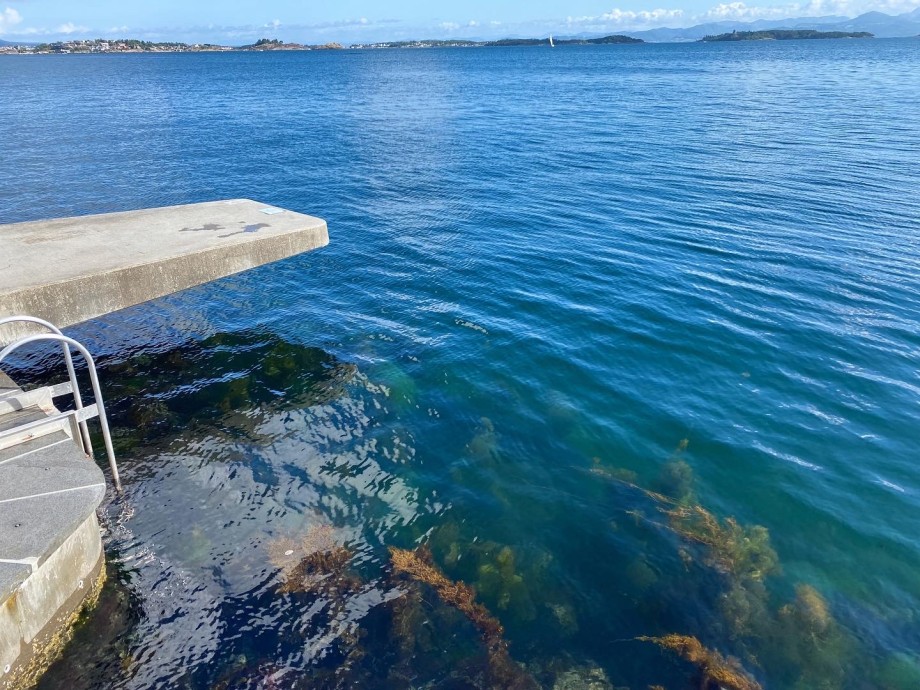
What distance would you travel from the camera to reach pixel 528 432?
1306cm

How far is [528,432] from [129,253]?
8821 millimetres

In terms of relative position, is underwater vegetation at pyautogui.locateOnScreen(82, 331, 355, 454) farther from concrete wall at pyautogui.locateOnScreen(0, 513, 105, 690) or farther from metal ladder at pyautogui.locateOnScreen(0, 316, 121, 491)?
concrete wall at pyautogui.locateOnScreen(0, 513, 105, 690)

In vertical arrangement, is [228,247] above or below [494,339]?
above

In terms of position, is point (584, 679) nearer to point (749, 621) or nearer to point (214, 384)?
point (749, 621)

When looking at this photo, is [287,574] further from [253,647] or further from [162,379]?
[162,379]

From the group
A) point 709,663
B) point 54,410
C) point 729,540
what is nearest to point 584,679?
point 709,663

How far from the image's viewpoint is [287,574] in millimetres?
9477

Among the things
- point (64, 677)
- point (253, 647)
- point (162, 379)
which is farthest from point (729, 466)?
point (162, 379)

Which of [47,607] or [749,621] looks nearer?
[47,607]

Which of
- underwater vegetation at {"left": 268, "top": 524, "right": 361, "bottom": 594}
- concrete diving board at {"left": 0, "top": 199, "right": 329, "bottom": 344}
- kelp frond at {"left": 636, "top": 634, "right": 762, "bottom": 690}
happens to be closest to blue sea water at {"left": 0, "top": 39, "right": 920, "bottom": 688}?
underwater vegetation at {"left": 268, "top": 524, "right": 361, "bottom": 594}

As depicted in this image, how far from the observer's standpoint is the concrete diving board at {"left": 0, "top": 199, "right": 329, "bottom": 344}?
36.7 feet

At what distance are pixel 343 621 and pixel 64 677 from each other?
3.35 meters

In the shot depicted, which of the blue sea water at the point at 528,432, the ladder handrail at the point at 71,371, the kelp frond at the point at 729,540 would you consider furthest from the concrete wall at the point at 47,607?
the kelp frond at the point at 729,540

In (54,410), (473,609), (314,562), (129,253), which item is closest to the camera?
(473,609)
